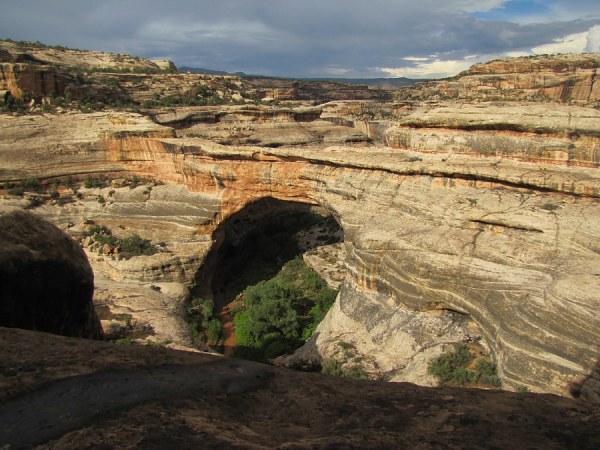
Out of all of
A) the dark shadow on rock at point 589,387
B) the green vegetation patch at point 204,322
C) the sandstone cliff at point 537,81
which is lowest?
the green vegetation patch at point 204,322

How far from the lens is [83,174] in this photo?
65.5ft

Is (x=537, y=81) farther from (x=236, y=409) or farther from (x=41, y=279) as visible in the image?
(x=236, y=409)

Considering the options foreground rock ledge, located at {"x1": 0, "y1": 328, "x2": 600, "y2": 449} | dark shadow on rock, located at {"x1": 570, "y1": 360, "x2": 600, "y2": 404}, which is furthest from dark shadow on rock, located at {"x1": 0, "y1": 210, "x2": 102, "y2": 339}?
dark shadow on rock, located at {"x1": 570, "y1": 360, "x2": 600, "y2": 404}

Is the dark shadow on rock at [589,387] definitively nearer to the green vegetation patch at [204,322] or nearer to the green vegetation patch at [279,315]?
the green vegetation patch at [279,315]

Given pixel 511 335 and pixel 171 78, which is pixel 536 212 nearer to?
pixel 511 335

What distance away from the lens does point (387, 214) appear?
14.1 m

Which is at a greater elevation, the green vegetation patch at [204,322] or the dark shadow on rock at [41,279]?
the dark shadow on rock at [41,279]

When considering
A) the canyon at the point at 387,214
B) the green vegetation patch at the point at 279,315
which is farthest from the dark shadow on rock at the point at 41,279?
the green vegetation patch at the point at 279,315

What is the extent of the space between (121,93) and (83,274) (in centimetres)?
2302

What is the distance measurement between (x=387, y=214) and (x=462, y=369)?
17.5 feet

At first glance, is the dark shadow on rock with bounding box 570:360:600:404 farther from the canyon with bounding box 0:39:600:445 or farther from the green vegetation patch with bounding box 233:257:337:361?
the green vegetation patch with bounding box 233:257:337:361

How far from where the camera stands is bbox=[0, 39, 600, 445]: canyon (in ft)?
32.1

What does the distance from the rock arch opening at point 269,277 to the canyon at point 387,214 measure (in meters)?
0.32

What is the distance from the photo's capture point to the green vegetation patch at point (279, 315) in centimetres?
1578
